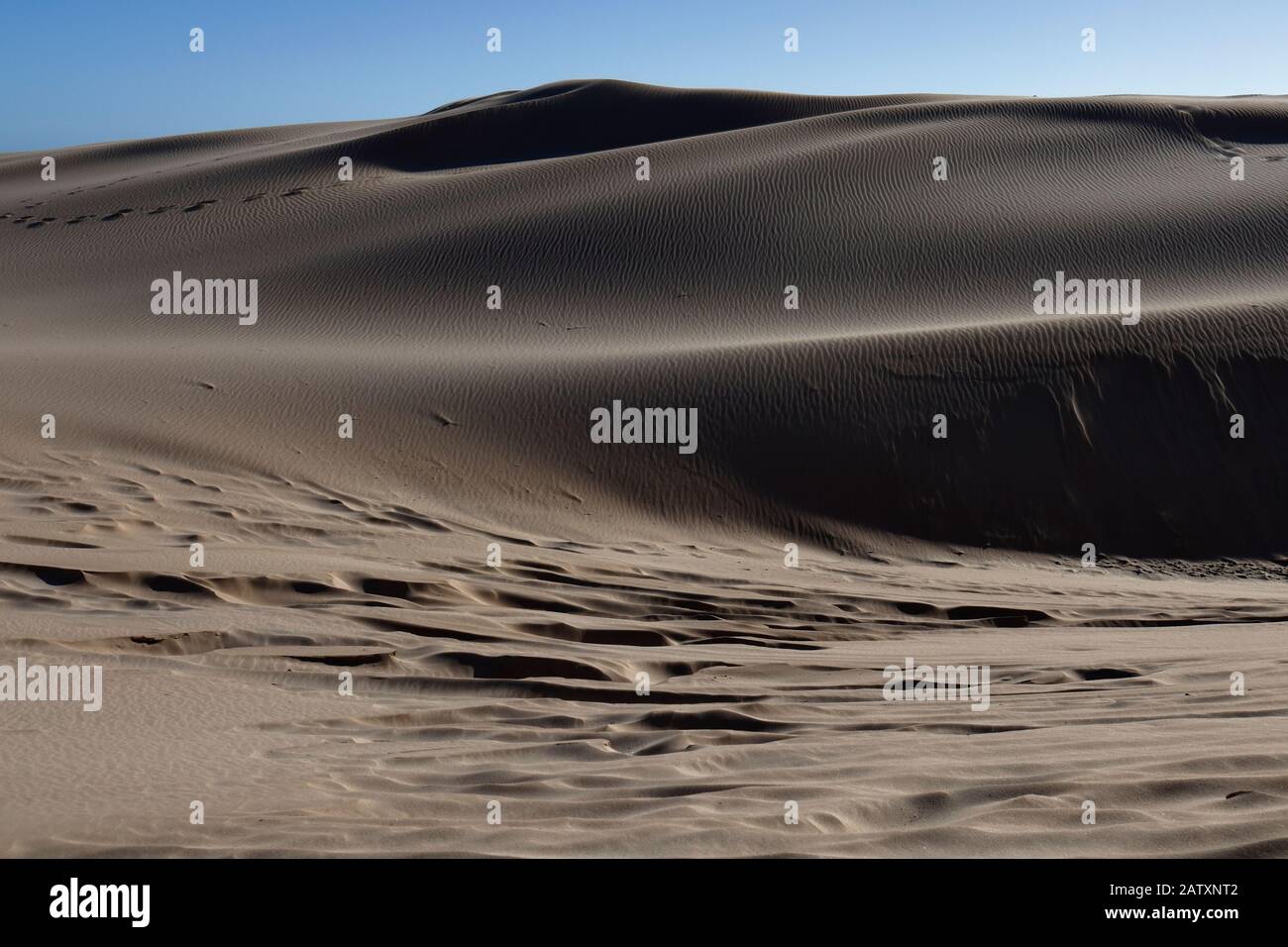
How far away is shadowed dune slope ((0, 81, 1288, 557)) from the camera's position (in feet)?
36.2

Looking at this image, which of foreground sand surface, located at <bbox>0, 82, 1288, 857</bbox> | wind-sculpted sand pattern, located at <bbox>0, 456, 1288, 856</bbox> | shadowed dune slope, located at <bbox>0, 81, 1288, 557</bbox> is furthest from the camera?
shadowed dune slope, located at <bbox>0, 81, 1288, 557</bbox>

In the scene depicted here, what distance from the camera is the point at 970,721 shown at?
4.75 m

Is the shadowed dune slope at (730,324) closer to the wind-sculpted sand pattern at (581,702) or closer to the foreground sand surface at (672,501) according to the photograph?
the foreground sand surface at (672,501)

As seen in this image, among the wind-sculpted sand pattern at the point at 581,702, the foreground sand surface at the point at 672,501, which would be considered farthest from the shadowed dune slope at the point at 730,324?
the wind-sculpted sand pattern at the point at 581,702

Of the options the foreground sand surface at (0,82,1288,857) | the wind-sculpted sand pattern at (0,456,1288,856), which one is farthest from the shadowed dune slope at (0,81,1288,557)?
the wind-sculpted sand pattern at (0,456,1288,856)

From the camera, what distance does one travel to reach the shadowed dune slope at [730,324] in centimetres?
1105

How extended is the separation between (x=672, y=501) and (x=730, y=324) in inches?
244

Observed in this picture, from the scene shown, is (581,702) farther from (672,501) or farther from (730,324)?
(730,324)

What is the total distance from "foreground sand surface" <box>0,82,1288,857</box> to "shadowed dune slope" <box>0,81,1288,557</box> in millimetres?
71

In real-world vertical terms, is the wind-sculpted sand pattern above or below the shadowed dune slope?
below

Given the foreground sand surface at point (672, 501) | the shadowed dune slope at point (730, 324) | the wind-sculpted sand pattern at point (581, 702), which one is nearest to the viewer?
the wind-sculpted sand pattern at point (581, 702)

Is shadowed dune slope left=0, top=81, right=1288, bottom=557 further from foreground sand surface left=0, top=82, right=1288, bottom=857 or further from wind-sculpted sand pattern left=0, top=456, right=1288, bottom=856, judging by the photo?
wind-sculpted sand pattern left=0, top=456, right=1288, bottom=856

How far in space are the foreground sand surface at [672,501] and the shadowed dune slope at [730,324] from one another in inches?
2.8
